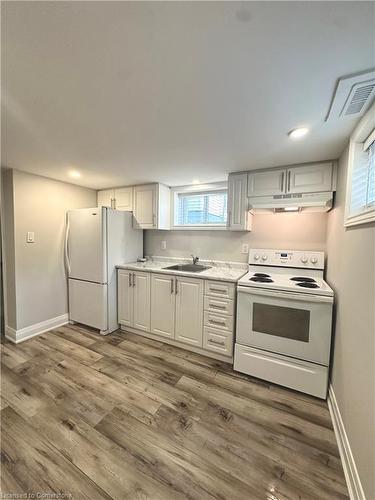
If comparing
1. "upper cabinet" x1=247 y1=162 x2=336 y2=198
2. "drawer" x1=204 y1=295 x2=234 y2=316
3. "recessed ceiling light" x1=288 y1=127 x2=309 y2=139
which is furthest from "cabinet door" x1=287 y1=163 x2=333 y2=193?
"drawer" x1=204 y1=295 x2=234 y2=316

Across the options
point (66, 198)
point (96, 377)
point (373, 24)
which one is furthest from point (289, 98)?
point (66, 198)

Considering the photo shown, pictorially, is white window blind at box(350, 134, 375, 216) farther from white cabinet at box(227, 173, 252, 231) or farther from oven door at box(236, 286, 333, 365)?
white cabinet at box(227, 173, 252, 231)

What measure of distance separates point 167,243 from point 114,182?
122 cm

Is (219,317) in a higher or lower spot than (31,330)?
higher

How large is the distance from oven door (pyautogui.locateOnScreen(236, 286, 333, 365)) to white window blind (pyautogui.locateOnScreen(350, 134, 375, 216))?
0.79 m

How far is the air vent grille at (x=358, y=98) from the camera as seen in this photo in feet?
3.47

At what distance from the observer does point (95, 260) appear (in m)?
2.79

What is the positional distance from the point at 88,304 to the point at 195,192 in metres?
2.27

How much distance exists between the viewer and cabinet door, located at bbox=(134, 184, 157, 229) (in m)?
3.06

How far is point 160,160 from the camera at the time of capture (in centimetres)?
217

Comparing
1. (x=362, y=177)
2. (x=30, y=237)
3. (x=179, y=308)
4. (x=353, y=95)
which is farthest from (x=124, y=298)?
(x=353, y=95)

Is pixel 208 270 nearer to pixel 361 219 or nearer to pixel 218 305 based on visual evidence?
pixel 218 305

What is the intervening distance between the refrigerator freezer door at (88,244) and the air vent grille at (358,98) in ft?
8.43

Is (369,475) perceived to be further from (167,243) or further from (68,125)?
(167,243)
